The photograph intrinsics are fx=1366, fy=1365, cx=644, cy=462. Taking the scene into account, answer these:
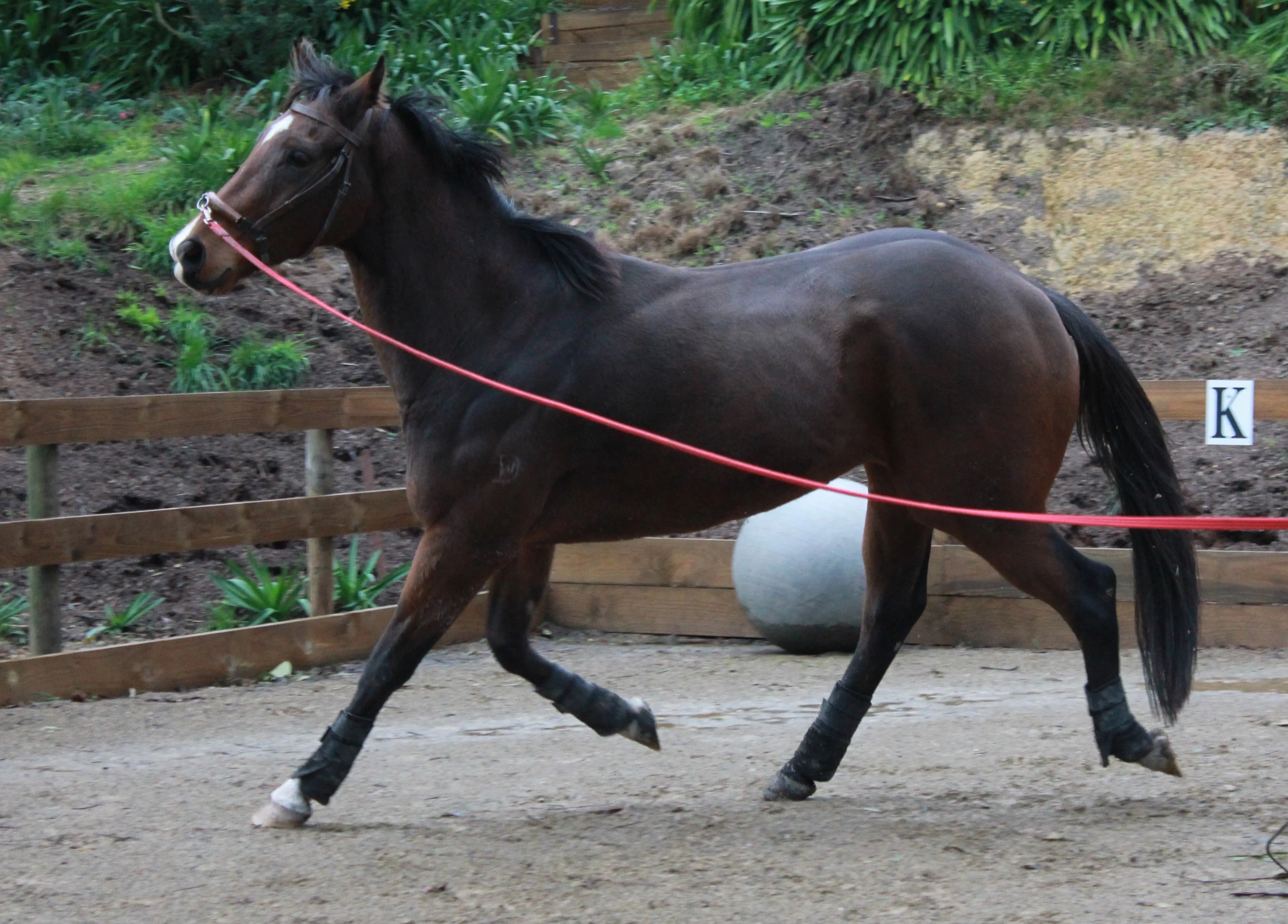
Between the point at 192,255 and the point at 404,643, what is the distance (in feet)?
4.12

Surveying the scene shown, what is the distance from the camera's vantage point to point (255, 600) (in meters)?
6.32

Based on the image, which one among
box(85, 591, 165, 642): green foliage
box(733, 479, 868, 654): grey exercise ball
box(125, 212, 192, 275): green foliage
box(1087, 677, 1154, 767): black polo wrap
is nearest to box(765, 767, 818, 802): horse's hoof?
box(1087, 677, 1154, 767): black polo wrap

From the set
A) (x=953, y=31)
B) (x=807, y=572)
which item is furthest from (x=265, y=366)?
(x=953, y=31)

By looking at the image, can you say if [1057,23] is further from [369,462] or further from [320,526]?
[320,526]

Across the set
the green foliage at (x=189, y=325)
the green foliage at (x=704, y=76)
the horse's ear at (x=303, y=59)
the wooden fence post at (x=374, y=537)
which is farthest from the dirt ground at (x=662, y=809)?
the green foliage at (x=704, y=76)

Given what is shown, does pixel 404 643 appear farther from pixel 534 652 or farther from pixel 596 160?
pixel 596 160

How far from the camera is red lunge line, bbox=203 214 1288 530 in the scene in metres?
3.54

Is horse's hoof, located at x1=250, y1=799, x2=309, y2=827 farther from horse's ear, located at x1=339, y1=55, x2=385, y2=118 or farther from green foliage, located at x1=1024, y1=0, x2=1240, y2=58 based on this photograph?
green foliage, located at x1=1024, y1=0, x2=1240, y2=58

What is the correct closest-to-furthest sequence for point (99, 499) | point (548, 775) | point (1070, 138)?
1. point (548, 775)
2. point (99, 499)
3. point (1070, 138)

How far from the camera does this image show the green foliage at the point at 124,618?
20.4ft

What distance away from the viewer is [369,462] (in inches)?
286

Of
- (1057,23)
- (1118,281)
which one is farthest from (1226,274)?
(1057,23)

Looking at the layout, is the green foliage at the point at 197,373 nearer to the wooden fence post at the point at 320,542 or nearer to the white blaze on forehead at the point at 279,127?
the wooden fence post at the point at 320,542

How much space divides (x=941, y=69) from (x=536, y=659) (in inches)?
277
